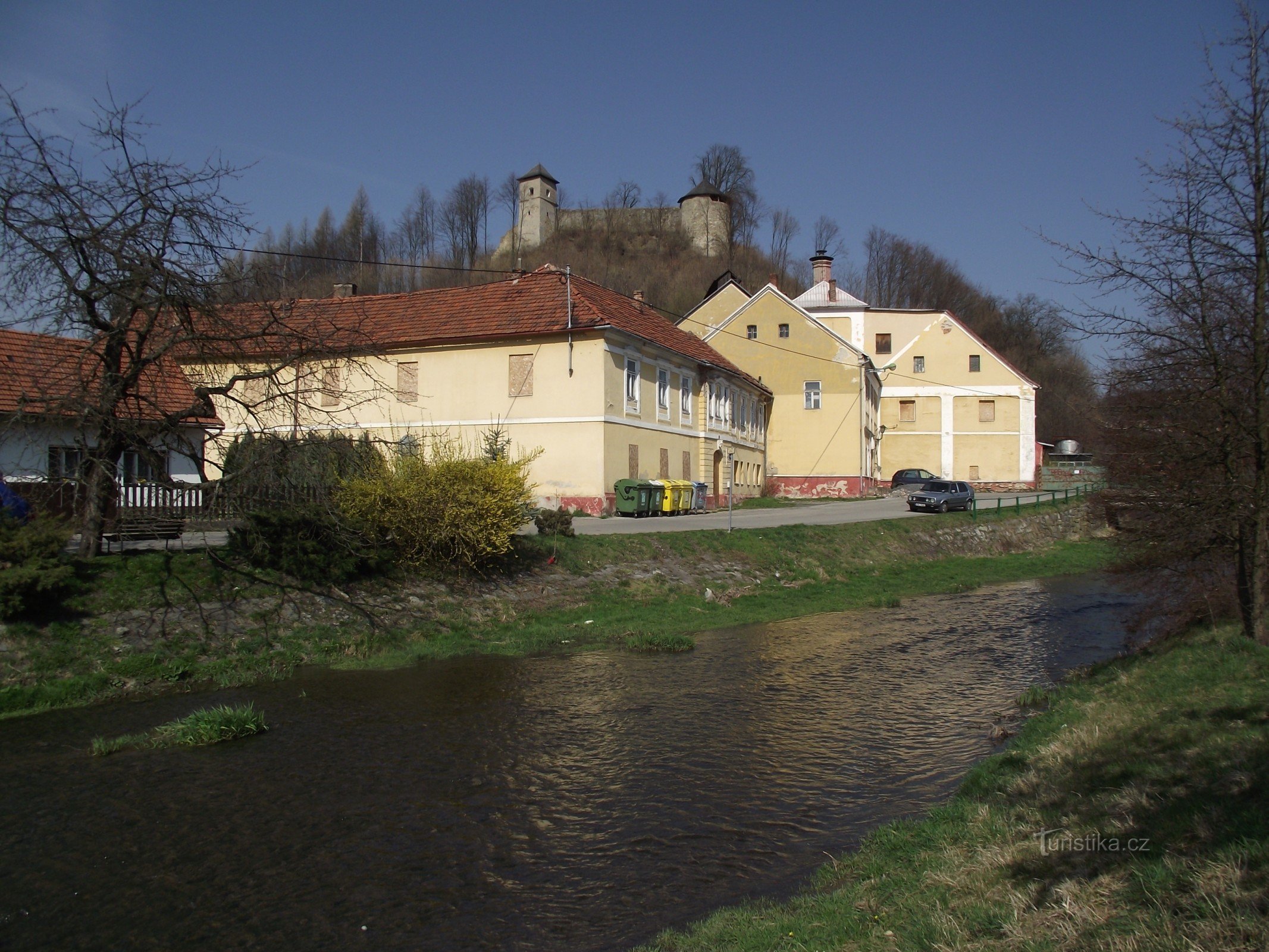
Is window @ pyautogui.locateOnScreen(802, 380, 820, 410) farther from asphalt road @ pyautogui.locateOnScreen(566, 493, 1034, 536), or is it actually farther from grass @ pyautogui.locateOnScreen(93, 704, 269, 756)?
grass @ pyautogui.locateOnScreen(93, 704, 269, 756)

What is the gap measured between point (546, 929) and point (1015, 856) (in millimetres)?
2972

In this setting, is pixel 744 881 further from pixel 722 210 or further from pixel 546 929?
pixel 722 210

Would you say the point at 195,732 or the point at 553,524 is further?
the point at 553,524

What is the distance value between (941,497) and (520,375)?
18.2 meters

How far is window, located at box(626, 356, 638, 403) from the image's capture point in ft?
114

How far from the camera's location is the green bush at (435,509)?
17.7 m

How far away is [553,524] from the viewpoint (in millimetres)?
21953

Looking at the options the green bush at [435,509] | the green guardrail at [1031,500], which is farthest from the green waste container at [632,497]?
the green bush at [435,509]

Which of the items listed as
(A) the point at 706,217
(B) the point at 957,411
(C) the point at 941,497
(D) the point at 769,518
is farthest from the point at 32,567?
(A) the point at 706,217

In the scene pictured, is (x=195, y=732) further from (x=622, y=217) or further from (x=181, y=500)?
(x=622, y=217)

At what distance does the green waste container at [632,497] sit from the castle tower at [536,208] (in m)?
82.8

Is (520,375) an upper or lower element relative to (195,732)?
upper

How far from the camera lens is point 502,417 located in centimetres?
3366

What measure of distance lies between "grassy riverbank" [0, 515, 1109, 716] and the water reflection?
103 centimetres
